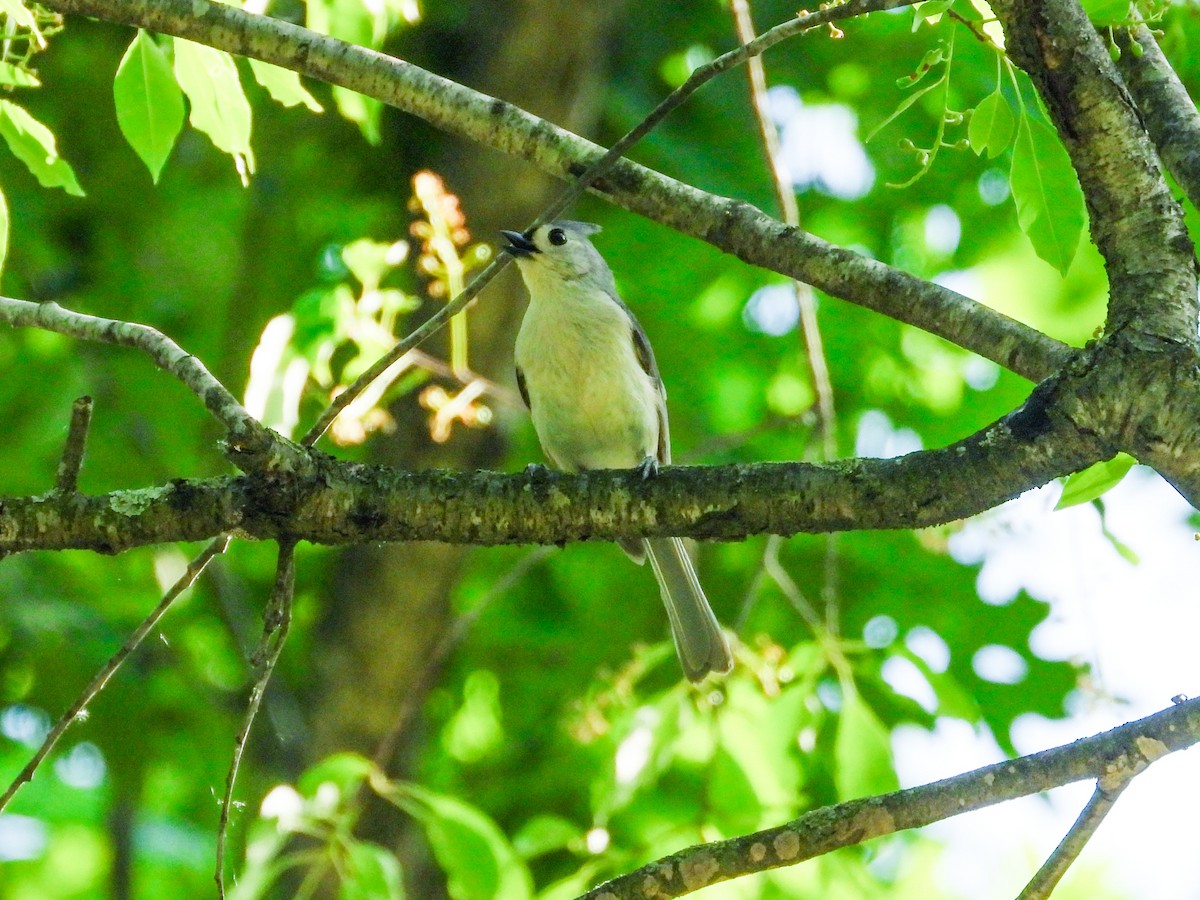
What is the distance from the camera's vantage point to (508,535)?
2824 millimetres

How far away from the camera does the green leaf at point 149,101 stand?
272 centimetres

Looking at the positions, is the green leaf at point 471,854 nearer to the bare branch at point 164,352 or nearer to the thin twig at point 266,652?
the thin twig at point 266,652

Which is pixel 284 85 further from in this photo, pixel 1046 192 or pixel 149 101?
pixel 1046 192

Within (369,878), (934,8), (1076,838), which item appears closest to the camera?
(1076,838)

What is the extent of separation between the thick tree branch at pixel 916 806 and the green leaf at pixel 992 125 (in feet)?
3.50

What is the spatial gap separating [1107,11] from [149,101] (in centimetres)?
191

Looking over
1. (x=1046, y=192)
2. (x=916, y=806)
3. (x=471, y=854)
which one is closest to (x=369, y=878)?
(x=471, y=854)

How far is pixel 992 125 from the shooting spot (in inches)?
95.6

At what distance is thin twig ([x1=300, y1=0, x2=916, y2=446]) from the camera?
2.43m

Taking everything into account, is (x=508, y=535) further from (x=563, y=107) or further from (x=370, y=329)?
(x=563, y=107)

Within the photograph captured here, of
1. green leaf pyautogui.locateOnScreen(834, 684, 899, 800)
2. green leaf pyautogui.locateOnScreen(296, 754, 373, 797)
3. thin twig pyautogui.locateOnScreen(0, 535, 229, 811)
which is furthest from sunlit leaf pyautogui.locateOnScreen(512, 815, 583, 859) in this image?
thin twig pyautogui.locateOnScreen(0, 535, 229, 811)

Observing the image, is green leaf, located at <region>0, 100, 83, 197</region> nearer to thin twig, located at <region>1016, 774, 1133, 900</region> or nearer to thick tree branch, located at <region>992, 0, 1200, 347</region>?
thick tree branch, located at <region>992, 0, 1200, 347</region>

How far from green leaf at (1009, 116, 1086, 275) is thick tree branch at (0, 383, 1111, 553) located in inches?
15.0

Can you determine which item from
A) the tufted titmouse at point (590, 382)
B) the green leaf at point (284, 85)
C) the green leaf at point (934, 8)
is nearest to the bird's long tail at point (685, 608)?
the tufted titmouse at point (590, 382)
